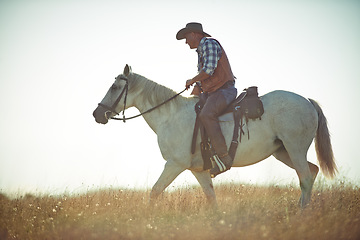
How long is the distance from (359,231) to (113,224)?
368 centimetres

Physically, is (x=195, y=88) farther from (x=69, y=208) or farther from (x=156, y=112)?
(x=69, y=208)

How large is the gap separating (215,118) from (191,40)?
1731mm

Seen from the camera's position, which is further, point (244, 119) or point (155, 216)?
point (244, 119)

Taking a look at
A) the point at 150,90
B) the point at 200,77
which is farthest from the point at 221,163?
the point at 150,90

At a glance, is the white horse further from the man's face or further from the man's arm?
the man's face

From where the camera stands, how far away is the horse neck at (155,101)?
25.0ft

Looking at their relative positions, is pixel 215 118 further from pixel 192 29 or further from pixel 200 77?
pixel 192 29

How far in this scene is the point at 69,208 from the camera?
7.34 m

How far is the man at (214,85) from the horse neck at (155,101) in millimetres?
426

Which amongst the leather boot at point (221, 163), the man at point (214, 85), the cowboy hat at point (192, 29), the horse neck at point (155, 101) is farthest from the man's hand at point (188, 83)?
the leather boot at point (221, 163)

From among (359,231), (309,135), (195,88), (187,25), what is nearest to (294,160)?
(309,135)

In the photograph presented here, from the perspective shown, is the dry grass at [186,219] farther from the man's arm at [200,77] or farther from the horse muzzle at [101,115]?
the man's arm at [200,77]

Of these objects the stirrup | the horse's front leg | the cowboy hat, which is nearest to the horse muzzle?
the horse's front leg

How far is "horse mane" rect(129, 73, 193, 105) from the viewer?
25.3 ft
